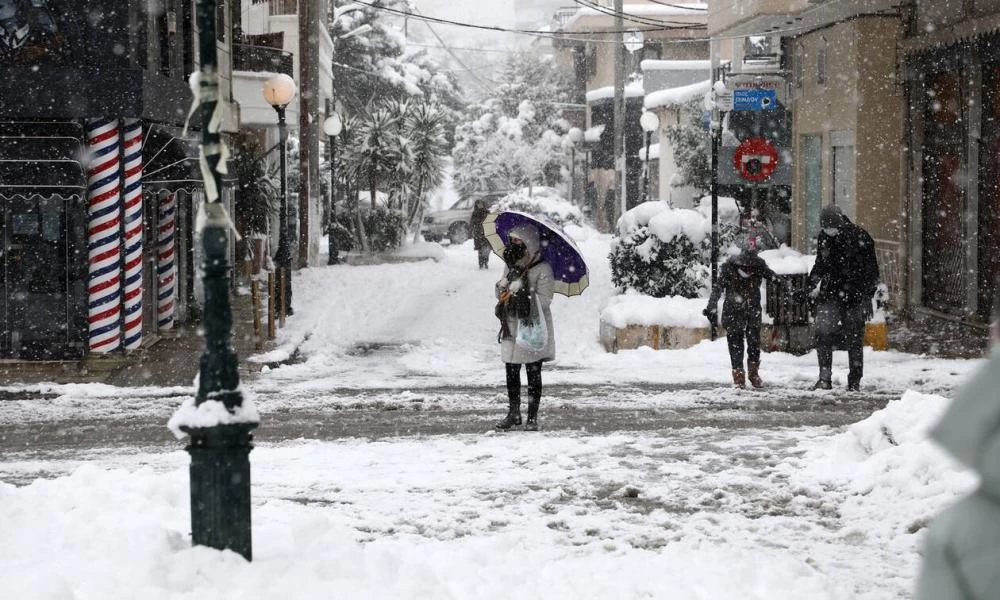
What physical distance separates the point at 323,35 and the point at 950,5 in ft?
66.7

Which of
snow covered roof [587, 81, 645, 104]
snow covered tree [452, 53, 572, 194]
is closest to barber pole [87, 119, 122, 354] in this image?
snow covered roof [587, 81, 645, 104]

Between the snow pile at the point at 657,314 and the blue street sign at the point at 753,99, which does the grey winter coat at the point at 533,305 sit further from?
the blue street sign at the point at 753,99

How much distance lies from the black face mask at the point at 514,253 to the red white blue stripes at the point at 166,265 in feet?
31.6

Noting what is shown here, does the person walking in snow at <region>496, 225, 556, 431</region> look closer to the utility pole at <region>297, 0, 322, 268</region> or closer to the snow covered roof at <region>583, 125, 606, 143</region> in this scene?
the utility pole at <region>297, 0, 322, 268</region>

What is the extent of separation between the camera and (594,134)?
174ft

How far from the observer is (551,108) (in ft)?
187

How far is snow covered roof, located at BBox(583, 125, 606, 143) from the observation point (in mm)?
52281

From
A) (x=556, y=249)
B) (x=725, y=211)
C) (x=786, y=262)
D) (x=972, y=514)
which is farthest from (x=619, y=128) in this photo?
(x=972, y=514)

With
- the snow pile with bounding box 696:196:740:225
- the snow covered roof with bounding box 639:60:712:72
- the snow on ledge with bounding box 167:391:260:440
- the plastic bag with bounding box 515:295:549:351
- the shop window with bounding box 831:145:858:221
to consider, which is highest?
the snow covered roof with bounding box 639:60:712:72

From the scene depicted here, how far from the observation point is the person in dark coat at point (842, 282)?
1317cm

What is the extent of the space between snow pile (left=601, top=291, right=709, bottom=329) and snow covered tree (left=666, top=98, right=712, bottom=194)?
19.0 metres

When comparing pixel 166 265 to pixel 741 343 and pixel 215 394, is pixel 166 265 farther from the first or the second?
pixel 215 394

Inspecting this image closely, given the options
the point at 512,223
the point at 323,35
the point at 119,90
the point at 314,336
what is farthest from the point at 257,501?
the point at 323,35

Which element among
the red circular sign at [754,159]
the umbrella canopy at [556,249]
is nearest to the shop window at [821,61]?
the red circular sign at [754,159]
